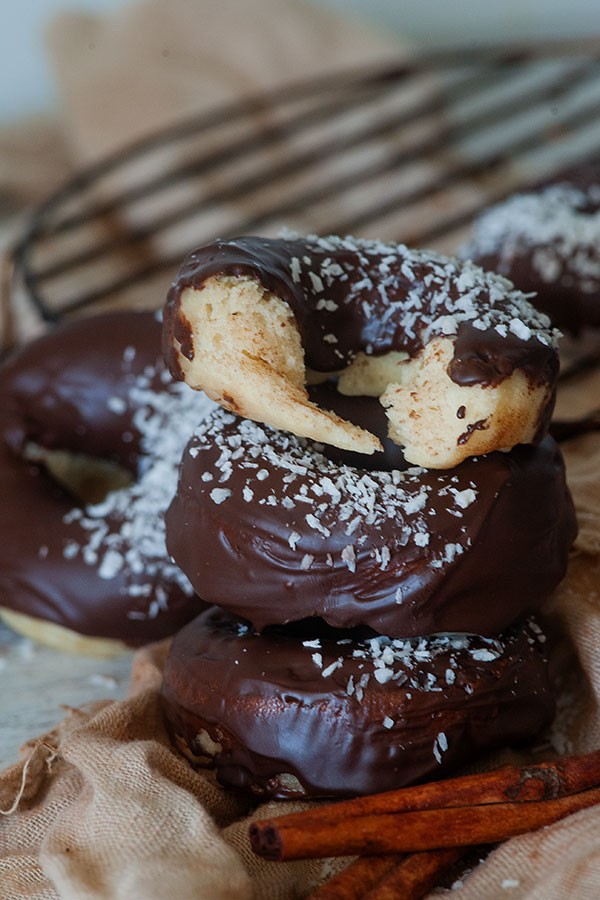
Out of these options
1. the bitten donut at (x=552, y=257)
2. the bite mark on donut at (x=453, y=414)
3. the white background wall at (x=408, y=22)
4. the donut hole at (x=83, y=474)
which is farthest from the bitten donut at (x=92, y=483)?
the white background wall at (x=408, y=22)

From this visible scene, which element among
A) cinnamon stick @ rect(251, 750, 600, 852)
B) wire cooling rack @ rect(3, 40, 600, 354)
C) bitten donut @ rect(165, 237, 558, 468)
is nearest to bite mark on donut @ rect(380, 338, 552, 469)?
bitten donut @ rect(165, 237, 558, 468)

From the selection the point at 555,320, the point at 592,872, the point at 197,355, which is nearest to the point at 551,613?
the point at 592,872

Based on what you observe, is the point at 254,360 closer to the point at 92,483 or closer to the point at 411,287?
the point at 411,287

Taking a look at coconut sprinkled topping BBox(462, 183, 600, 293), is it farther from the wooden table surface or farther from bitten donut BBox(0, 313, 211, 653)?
the wooden table surface

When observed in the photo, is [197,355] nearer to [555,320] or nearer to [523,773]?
[523,773]

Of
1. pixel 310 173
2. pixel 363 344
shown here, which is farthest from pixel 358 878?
pixel 310 173

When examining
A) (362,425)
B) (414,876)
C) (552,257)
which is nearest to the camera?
(414,876)

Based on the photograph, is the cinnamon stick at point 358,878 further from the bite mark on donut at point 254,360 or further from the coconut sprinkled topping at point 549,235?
the coconut sprinkled topping at point 549,235
